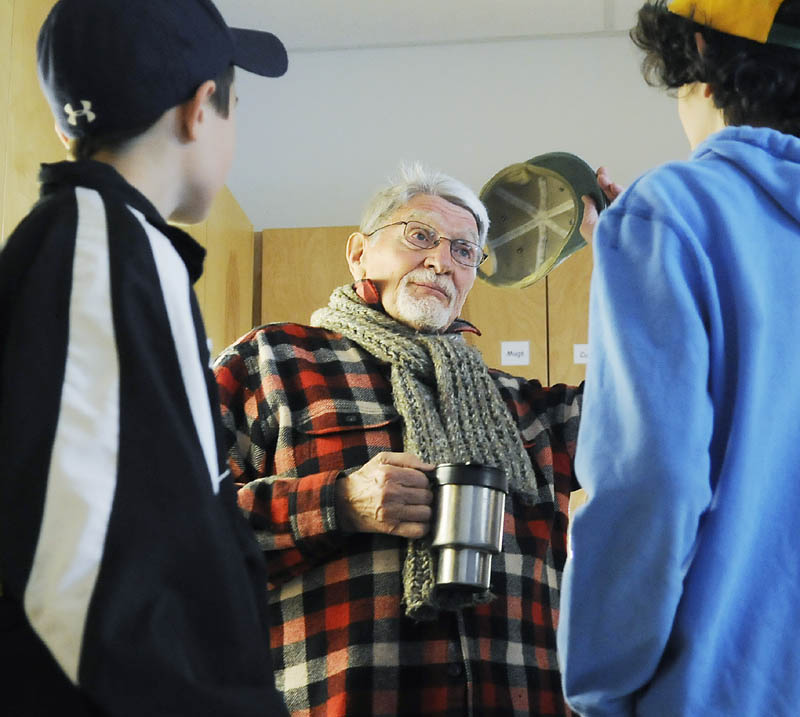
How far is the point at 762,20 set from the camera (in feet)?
3.79

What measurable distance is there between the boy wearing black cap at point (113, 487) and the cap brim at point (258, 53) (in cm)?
24

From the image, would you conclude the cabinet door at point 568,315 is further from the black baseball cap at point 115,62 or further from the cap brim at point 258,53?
the black baseball cap at point 115,62

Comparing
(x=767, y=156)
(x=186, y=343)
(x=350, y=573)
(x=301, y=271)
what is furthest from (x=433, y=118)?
(x=186, y=343)

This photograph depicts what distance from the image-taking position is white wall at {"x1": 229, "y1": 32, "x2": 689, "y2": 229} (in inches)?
170

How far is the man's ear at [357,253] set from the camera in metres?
2.18

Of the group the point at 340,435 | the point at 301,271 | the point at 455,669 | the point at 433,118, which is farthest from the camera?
the point at 433,118

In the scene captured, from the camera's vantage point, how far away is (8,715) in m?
Answer: 0.83

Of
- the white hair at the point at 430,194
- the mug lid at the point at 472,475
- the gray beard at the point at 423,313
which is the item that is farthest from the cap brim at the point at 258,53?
the white hair at the point at 430,194

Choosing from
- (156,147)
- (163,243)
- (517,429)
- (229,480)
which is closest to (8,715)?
(229,480)

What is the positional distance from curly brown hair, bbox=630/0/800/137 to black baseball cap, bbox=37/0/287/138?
1.67 feet

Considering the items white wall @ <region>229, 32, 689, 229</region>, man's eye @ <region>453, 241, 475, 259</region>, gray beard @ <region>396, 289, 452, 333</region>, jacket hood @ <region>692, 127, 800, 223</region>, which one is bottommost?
gray beard @ <region>396, 289, 452, 333</region>

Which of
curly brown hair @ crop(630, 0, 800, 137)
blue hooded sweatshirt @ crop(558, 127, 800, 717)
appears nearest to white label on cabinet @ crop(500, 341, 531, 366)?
curly brown hair @ crop(630, 0, 800, 137)

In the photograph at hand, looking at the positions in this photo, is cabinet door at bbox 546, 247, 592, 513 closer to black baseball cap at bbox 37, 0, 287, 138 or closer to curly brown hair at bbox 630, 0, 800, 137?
curly brown hair at bbox 630, 0, 800, 137

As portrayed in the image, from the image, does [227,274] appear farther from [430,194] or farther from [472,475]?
[472,475]
